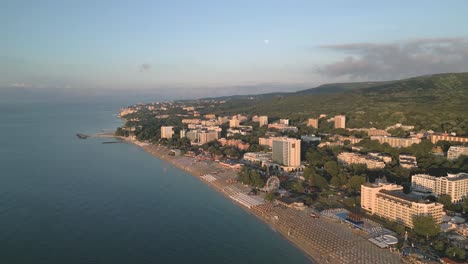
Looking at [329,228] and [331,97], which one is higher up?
[331,97]

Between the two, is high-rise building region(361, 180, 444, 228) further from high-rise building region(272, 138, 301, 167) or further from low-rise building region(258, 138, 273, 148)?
low-rise building region(258, 138, 273, 148)

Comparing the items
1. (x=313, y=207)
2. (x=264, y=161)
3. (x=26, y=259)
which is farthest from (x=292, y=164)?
(x=26, y=259)

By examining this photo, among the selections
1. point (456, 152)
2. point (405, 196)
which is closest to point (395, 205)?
point (405, 196)

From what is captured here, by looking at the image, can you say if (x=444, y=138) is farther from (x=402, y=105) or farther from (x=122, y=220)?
(x=122, y=220)

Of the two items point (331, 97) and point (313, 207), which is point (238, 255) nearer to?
point (313, 207)

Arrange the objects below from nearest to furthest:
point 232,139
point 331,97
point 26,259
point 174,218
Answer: point 26,259
point 174,218
point 232,139
point 331,97

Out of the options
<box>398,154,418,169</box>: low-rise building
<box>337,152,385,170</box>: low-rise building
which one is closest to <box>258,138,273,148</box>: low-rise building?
<box>337,152,385,170</box>: low-rise building

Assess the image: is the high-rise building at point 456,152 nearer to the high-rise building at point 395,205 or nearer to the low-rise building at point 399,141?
the low-rise building at point 399,141

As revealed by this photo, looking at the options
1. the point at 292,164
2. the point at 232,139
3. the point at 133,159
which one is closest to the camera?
the point at 292,164
